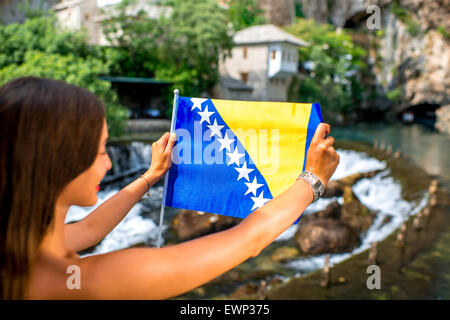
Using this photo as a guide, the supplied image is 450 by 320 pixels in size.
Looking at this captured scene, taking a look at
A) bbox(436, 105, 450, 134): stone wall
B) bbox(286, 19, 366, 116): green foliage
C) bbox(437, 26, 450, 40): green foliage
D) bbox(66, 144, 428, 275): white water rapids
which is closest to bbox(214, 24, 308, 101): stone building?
bbox(286, 19, 366, 116): green foliage

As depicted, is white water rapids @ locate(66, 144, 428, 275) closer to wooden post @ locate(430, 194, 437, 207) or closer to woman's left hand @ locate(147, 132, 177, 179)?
wooden post @ locate(430, 194, 437, 207)

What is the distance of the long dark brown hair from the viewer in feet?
4.52

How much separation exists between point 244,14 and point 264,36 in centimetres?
1041

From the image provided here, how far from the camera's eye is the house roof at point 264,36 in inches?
1384

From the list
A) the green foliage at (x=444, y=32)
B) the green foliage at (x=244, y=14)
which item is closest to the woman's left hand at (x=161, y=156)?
the green foliage at (x=244, y=14)

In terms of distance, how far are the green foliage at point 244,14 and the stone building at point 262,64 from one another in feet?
21.8

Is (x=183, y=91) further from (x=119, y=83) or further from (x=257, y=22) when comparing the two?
(x=257, y=22)

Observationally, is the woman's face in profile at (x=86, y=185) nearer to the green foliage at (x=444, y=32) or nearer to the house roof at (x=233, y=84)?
the house roof at (x=233, y=84)

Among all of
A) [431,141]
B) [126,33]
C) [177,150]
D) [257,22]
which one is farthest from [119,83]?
[177,150]

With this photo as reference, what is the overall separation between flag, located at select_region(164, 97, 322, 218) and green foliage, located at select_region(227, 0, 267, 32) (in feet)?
140

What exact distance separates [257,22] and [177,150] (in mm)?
45224

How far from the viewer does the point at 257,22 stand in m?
44.9

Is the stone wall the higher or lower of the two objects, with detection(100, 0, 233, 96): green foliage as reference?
lower

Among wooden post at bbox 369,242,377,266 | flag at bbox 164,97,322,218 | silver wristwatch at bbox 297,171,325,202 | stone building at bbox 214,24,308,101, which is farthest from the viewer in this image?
stone building at bbox 214,24,308,101
